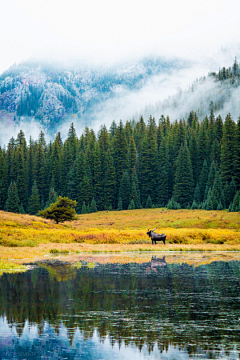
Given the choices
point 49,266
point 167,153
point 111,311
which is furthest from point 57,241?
point 167,153

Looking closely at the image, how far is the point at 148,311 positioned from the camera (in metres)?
12.6

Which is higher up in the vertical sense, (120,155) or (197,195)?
(120,155)

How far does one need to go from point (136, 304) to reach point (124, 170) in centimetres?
9751

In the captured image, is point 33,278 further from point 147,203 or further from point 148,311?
point 147,203

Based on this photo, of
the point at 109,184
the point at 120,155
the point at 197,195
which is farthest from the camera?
the point at 120,155

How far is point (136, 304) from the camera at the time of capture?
13.6m

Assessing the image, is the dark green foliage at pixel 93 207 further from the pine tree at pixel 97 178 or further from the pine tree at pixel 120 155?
the pine tree at pixel 120 155

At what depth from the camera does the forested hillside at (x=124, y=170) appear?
101 m

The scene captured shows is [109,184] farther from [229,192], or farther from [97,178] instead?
[229,192]

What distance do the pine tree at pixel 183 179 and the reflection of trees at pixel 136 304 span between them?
78.4 meters

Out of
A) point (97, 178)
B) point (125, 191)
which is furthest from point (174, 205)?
point (97, 178)

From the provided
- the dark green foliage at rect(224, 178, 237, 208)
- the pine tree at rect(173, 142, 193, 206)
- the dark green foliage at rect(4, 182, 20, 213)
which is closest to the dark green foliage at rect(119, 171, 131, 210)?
the pine tree at rect(173, 142, 193, 206)

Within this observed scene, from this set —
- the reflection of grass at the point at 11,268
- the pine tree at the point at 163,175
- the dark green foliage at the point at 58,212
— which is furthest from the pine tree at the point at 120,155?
the reflection of grass at the point at 11,268

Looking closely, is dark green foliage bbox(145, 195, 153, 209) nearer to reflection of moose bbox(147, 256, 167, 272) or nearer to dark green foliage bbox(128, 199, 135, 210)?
dark green foliage bbox(128, 199, 135, 210)
